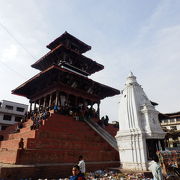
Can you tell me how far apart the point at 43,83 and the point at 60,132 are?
10170mm

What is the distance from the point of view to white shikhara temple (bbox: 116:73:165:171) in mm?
8484

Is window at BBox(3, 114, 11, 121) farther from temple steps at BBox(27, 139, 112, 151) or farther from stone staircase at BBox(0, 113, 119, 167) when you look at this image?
temple steps at BBox(27, 139, 112, 151)

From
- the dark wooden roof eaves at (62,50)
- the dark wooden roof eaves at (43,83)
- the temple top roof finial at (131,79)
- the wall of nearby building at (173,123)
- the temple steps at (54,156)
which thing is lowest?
the temple steps at (54,156)

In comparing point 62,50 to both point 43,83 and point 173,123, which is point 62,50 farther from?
point 173,123

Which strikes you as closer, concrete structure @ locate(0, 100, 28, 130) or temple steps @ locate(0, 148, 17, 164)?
temple steps @ locate(0, 148, 17, 164)

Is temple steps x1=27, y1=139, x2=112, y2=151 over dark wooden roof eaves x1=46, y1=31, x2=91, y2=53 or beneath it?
beneath

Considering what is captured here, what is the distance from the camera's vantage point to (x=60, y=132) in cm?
1088

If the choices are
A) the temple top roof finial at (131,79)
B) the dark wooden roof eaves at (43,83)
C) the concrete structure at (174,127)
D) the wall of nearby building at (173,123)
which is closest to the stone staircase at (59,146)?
the temple top roof finial at (131,79)

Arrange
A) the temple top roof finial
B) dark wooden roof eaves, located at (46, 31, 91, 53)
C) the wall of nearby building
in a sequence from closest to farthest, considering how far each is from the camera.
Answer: the temple top roof finial
dark wooden roof eaves, located at (46, 31, 91, 53)
the wall of nearby building

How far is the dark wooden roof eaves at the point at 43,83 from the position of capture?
17.4 meters

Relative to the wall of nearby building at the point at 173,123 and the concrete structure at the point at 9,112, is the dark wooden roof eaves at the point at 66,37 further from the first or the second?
the wall of nearby building at the point at 173,123

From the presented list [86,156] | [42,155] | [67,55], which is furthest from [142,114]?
[67,55]

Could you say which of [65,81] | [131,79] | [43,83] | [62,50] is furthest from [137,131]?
[62,50]

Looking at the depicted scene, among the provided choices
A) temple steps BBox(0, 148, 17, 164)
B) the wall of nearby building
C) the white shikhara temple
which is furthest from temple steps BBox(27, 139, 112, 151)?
the wall of nearby building
